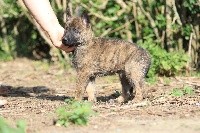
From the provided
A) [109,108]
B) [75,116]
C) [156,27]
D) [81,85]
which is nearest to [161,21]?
[156,27]

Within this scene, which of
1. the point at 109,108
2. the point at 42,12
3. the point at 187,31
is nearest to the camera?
the point at 109,108

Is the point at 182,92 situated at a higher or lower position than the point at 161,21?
lower

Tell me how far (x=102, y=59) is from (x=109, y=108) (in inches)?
42.9

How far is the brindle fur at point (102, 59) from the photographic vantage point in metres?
7.44

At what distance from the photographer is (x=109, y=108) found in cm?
677

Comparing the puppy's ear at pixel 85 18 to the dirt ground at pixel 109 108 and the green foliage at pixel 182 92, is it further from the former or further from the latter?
the green foliage at pixel 182 92

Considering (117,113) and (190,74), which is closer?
(117,113)

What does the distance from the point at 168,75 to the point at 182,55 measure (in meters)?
0.48

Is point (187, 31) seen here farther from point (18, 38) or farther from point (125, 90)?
point (18, 38)

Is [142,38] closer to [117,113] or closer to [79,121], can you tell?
[117,113]

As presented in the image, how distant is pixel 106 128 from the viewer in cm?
559

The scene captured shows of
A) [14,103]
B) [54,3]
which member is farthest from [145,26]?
[14,103]

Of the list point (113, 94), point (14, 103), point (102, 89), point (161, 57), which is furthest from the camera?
point (161, 57)

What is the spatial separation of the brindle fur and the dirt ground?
27cm
